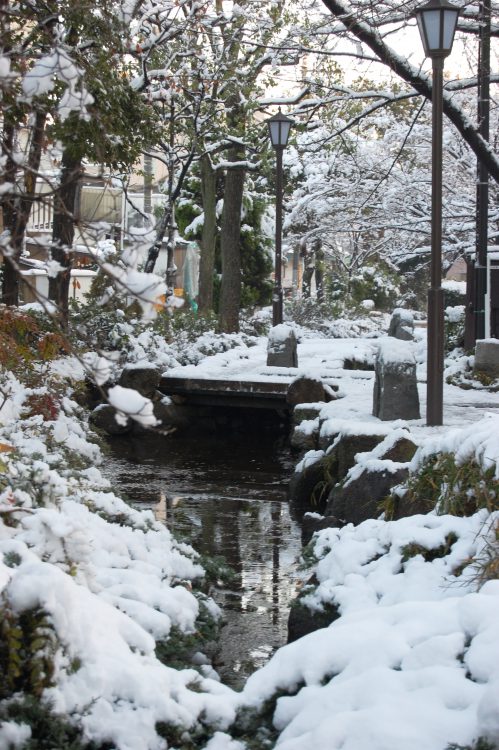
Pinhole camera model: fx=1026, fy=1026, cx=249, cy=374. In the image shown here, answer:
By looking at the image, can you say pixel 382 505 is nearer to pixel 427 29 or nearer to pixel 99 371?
pixel 99 371

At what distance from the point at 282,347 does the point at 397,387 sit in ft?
19.1

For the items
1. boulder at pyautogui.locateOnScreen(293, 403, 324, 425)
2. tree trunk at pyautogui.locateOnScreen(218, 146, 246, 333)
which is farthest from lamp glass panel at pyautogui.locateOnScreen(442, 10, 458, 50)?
tree trunk at pyautogui.locateOnScreen(218, 146, 246, 333)

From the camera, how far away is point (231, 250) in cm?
2281

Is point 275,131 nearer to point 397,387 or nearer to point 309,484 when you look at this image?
point 397,387

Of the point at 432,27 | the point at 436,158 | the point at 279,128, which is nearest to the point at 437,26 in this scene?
the point at 432,27

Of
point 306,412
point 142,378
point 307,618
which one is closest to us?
point 307,618

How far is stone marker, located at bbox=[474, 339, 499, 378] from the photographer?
44.3 feet

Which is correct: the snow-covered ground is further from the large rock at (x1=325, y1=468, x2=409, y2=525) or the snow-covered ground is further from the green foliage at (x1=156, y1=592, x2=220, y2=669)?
→ the large rock at (x1=325, y1=468, x2=409, y2=525)

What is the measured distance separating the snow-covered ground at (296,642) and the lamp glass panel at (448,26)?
15.7ft

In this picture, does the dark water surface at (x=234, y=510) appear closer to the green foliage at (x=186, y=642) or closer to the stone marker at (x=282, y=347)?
the green foliage at (x=186, y=642)

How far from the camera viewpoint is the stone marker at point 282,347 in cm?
1574

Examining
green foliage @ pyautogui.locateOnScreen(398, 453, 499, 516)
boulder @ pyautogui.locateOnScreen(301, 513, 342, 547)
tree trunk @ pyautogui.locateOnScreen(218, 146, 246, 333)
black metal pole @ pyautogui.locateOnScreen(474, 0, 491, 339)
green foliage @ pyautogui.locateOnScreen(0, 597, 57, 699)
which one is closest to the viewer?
green foliage @ pyautogui.locateOnScreen(0, 597, 57, 699)

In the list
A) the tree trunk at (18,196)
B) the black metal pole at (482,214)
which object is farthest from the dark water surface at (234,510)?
the black metal pole at (482,214)

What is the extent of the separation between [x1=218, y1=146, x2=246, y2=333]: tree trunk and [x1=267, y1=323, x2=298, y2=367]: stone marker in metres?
6.19
